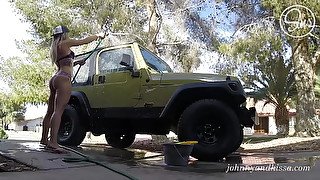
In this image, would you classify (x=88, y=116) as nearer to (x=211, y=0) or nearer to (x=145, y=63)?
(x=145, y=63)

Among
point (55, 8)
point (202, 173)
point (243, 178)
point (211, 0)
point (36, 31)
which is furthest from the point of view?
point (36, 31)

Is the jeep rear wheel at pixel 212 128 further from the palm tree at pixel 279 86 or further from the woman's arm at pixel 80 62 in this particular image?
the palm tree at pixel 279 86

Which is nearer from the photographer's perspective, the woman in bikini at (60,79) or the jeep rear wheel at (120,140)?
the woman in bikini at (60,79)

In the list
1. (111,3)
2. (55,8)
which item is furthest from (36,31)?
(111,3)

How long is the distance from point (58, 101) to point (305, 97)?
1164 centimetres

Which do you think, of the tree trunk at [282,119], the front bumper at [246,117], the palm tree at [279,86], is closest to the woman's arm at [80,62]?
the front bumper at [246,117]

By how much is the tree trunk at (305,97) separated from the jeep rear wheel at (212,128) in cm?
997

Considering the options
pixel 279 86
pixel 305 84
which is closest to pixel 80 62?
pixel 305 84

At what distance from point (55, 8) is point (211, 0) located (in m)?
6.10

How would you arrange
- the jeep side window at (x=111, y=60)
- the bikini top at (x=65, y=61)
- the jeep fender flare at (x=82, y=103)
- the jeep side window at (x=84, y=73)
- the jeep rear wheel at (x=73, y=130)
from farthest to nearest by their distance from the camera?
1. the jeep side window at (x=84, y=73)
2. the jeep rear wheel at (x=73, y=130)
3. the jeep fender flare at (x=82, y=103)
4. the jeep side window at (x=111, y=60)
5. the bikini top at (x=65, y=61)

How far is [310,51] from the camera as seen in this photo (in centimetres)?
1580

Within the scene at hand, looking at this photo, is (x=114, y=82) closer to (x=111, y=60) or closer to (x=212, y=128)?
(x=111, y=60)

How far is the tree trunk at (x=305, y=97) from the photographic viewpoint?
15375 millimetres

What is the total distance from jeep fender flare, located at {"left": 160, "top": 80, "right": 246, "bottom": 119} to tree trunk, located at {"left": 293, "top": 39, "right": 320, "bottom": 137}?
972 cm
